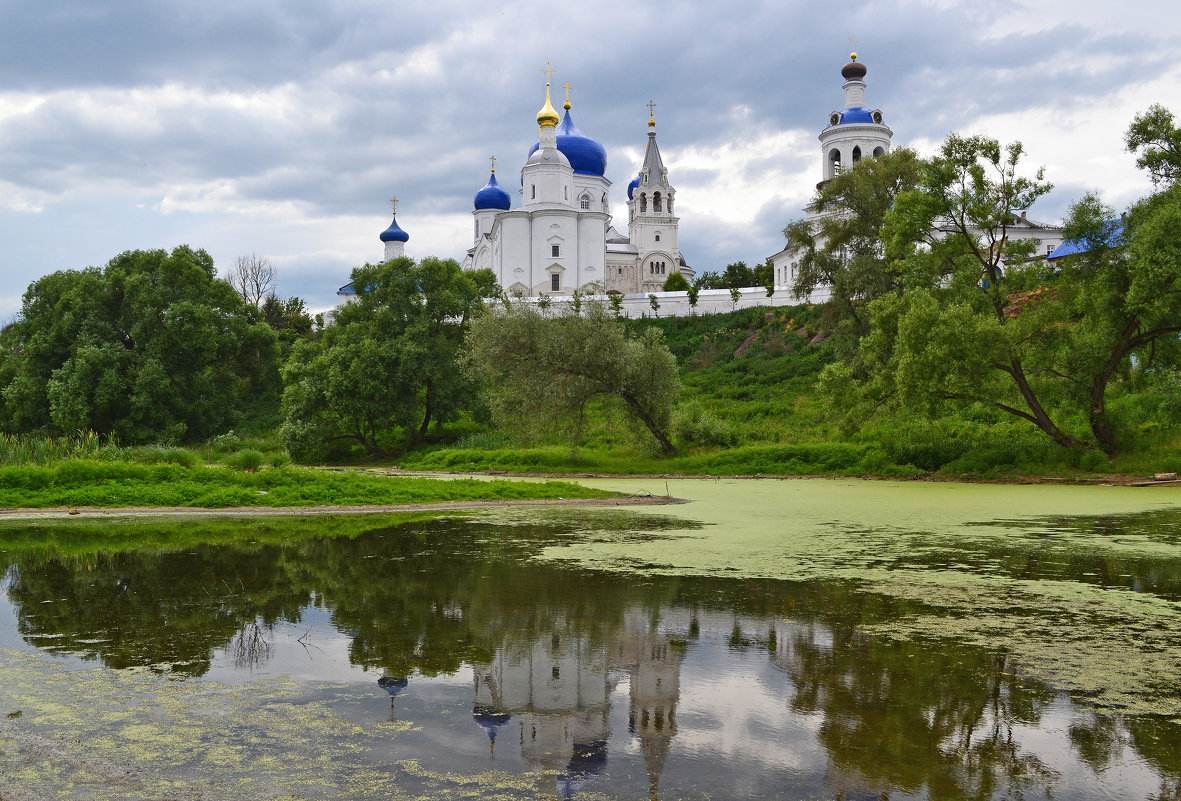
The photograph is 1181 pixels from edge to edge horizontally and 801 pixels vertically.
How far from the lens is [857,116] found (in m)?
65.2

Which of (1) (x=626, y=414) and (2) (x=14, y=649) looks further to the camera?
(1) (x=626, y=414)

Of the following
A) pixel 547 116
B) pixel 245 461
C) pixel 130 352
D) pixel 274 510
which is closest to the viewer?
pixel 274 510

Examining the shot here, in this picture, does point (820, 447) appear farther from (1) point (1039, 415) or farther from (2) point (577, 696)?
(2) point (577, 696)

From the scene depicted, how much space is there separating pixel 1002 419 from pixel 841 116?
1729 inches

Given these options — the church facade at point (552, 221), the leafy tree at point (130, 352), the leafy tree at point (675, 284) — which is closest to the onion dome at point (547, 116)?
the church facade at point (552, 221)

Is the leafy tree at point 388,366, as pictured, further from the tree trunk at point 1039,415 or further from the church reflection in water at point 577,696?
the church reflection in water at point 577,696

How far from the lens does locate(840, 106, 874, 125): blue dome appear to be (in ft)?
213

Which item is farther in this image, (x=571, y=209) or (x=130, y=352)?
(x=571, y=209)

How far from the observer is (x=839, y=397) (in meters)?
25.2

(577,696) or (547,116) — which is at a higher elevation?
(547,116)

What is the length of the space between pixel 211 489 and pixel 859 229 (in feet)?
78.3

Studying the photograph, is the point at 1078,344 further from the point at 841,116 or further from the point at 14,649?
the point at 841,116

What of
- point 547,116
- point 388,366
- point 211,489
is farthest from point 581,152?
point 211,489

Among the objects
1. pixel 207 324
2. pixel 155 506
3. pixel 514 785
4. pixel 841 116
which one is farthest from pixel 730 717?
pixel 841 116
